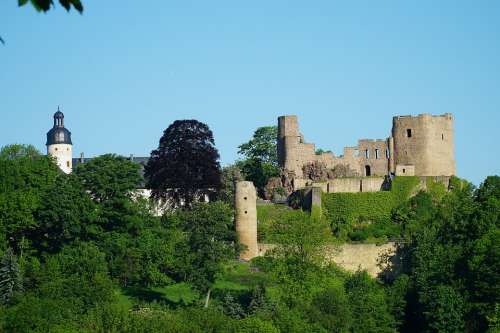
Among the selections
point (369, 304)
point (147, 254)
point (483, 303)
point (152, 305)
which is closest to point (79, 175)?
point (147, 254)

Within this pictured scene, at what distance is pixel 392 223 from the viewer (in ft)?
169

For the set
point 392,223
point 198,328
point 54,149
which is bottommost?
point 198,328

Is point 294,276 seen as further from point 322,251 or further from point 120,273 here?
point 120,273

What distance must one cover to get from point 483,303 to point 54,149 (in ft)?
119

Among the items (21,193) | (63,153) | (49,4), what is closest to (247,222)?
(21,193)

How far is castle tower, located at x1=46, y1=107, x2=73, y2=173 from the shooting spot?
70500 mm

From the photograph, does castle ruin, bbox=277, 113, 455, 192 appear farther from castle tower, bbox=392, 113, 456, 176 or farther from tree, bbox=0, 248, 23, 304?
tree, bbox=0, 248, 23, 304

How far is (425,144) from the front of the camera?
187ft

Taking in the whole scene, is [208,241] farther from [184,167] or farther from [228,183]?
[228,183]

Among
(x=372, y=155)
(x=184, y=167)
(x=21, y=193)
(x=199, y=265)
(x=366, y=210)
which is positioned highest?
(x=372, y=155)

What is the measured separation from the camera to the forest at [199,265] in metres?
38.1

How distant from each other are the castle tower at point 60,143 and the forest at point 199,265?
19.7 metres

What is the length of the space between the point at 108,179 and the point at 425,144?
1853 cm

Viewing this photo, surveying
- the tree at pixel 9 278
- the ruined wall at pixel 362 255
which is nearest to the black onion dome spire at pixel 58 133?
the ruined wall at pixel 362 255
